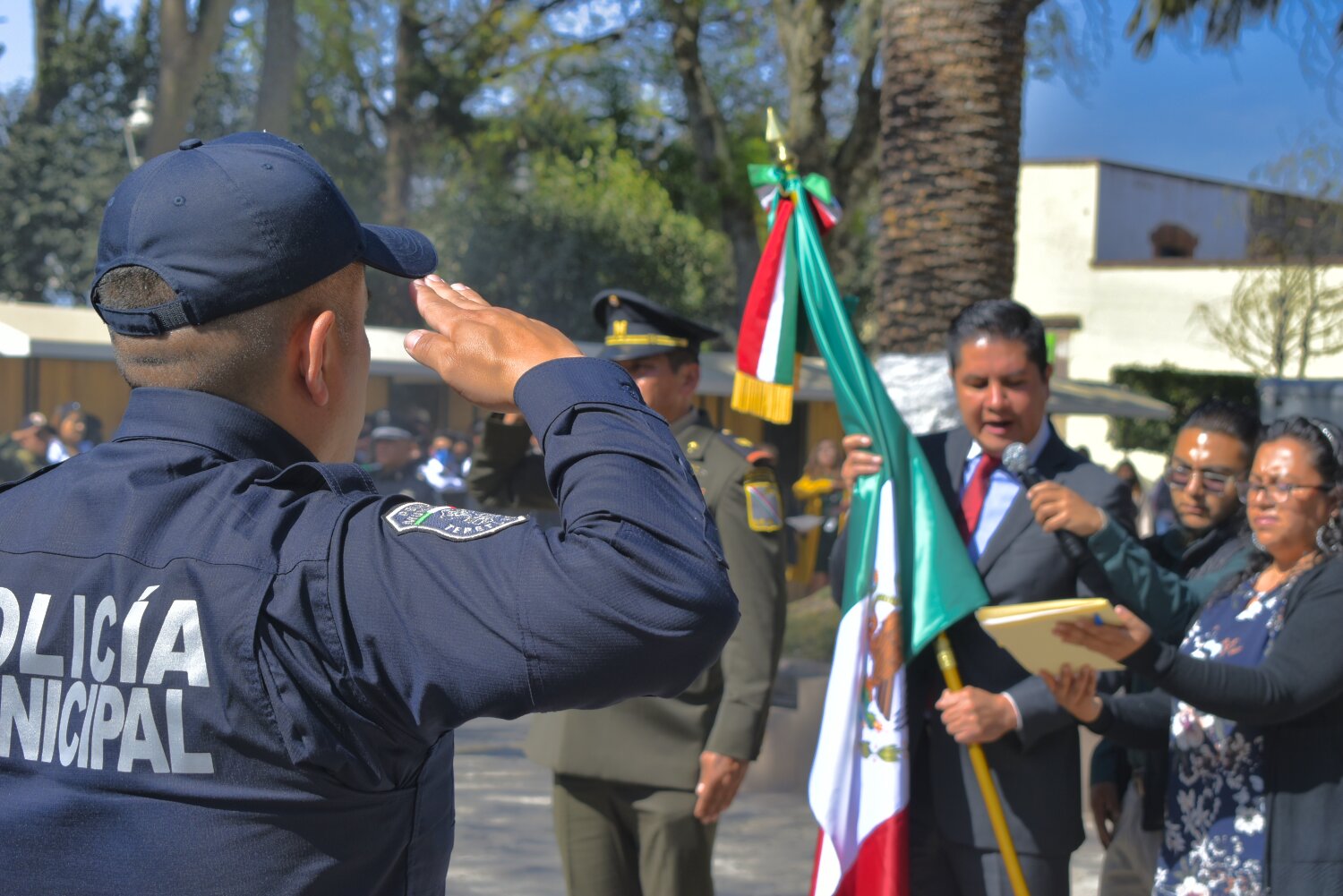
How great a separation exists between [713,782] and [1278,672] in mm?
1410

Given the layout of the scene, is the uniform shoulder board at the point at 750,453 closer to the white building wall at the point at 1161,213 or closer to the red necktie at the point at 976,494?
the red necktie at the point at 976,494

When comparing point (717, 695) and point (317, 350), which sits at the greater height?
point (317, 350)

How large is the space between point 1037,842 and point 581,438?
2130 millimetres

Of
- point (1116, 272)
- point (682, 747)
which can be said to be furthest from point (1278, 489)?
point (1116, 272)

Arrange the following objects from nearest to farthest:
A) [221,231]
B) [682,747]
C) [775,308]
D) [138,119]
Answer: [221,231] → [682,747] → [775,308] → [138,119]

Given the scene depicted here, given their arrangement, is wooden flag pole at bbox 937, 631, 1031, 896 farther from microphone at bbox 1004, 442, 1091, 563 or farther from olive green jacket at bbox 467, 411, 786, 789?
olive green jacket at bbox 467, 411, 786, 789

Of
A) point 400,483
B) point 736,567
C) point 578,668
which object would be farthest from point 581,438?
point 400,483

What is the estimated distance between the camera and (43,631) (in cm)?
133

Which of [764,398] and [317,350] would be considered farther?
[764,398]

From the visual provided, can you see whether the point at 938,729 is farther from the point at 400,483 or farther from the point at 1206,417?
the point at 400,483

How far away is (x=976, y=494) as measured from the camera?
3.42 meters

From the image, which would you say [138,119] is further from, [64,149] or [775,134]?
[775,134]

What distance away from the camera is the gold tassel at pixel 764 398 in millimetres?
3787

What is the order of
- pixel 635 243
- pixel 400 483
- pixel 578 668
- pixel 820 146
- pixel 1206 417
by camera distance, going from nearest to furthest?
pixel 578 668
pixel 1206 417
pixel 400 483
pixel 820 146
pixel 635 243
